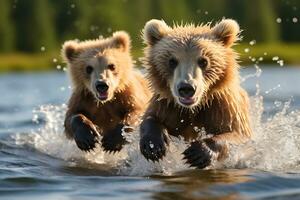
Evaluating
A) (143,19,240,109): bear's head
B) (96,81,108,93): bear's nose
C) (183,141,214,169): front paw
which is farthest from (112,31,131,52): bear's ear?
(183,141,214,169): front paw

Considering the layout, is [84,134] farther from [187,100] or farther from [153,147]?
[187,100]

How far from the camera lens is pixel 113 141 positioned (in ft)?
37.9

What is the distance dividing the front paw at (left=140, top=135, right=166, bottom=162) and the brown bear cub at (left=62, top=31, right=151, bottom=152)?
5.18 feet

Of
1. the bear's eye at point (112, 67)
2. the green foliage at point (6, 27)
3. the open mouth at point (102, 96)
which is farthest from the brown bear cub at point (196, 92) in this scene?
the green foliage at point (6, 27)

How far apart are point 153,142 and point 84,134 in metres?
1.76

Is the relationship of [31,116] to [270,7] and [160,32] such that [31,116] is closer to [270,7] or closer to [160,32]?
[160,32]

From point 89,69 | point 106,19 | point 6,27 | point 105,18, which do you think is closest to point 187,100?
point 89,69

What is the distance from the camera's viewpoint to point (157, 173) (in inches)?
409

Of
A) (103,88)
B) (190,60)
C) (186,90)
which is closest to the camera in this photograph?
(186,90)

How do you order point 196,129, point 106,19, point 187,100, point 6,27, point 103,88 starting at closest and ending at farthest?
point 187,100 → point 196,129 → point 103,88 → point 6,27 → point 106,19

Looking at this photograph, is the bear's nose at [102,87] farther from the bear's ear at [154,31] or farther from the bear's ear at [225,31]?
the bear's ear at [225,31]

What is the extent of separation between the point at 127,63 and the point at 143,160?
283 cm

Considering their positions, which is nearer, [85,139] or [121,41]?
[85,139]

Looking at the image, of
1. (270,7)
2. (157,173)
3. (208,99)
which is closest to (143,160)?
(157,173)
